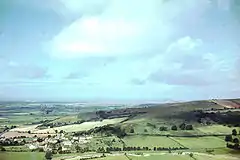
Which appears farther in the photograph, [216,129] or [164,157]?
[216,129]

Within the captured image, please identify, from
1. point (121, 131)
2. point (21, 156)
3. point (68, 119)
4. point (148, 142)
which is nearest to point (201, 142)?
point (148, 142)

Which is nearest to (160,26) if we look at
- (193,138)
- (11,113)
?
(193,138)

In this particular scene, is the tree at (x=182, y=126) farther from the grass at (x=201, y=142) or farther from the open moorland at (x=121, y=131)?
the grass at (x=201, y=142)

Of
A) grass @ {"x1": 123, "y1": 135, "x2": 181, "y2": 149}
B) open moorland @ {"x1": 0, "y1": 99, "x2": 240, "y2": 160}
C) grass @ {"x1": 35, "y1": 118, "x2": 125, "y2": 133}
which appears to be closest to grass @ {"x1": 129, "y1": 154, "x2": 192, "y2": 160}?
open moorland @ {"x1": 0, "y1": 99, "x2": 240, "y2": 160}

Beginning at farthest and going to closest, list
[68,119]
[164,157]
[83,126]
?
[68,119] < [83,126] < [164,157]

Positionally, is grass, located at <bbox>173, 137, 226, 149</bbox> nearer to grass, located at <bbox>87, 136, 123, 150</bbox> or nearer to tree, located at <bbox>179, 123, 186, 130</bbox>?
tree, located at <bbox>179, 123, 186, 130</bbox>

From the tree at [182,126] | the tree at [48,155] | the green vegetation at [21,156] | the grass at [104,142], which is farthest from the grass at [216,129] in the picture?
the green vegetation at [21,156]

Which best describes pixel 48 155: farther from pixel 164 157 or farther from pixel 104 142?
pixel 164 157
